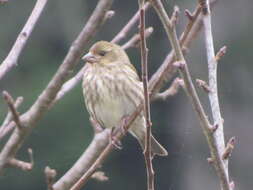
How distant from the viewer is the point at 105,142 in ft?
16.9

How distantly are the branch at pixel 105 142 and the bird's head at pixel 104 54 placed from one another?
0.71m

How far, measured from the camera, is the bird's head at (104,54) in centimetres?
598

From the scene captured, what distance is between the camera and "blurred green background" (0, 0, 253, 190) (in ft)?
53.2

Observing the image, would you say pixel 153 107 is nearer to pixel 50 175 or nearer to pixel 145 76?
pixel 145 76

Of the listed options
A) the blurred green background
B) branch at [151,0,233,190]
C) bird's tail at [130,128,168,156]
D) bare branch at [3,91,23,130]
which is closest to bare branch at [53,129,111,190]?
bird's tail at [130,128,168,156]

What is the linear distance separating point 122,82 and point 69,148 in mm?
11958

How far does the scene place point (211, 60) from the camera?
11.7ft

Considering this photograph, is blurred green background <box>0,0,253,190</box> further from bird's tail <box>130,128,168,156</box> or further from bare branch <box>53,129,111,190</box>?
bare branch <box>53,129,111,190</box>

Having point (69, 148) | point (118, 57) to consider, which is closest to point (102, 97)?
point (118, 57)

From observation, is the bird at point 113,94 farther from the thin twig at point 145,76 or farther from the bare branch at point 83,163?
the thin twig at point 145,76

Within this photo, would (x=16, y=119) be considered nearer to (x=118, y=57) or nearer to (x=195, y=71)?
(x=118, y=57)

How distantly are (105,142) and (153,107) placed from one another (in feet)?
44.0

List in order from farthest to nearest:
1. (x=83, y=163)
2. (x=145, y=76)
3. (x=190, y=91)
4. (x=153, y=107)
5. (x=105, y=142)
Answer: (x=153, y=107)
(x=105, y=142)
(x=83, y=163)
(x=145, y=76)
(x=190, y=91)

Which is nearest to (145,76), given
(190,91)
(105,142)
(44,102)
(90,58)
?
(190,91)
